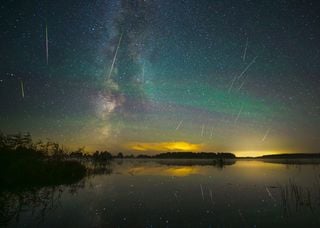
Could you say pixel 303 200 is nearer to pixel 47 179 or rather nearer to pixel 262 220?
pixel 262 220

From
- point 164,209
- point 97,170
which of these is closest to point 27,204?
point 164,209

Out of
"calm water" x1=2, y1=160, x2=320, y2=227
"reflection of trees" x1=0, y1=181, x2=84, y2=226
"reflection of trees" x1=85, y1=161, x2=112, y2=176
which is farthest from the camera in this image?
"reflection of trees" x1=85, y1=161, x2=112, y2=176

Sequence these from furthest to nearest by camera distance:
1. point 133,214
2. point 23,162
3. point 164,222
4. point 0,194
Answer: point 23,162 → point 0,194 → point 133,214 → point 164,222

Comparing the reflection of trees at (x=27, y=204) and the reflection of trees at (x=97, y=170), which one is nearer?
the reflection of trees at (x=27, y=204)

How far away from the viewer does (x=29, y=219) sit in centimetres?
1312

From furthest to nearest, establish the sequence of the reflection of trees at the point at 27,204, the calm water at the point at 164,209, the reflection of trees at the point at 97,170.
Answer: the reflection of trees at the point at 97,170 → the reflection of trees at the point at 27,204 → the calm water at the point at 164,209

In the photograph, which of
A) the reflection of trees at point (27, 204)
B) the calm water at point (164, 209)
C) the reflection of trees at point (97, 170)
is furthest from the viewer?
the reflection of trees at point (97, 170)

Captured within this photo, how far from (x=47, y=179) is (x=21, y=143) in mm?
6756

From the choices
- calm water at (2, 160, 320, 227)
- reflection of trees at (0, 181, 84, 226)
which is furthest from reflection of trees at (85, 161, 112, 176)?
calm water at (2, 160, 320, 227)

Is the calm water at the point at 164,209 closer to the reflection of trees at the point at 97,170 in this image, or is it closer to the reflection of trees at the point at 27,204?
the reflection of trees at the point at 27,204

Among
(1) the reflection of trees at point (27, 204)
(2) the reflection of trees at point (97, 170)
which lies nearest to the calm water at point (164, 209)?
(1) the reflection of trees at point (27, 204)

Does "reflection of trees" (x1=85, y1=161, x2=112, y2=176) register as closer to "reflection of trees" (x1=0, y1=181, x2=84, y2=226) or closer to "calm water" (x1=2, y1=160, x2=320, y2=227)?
"reflection of trees" (x1=0, y1=181, x2=84, y2=226)

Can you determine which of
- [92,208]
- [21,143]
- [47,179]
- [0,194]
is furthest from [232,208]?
[21,143]

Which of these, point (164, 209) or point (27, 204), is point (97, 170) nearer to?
point (27, 204)
